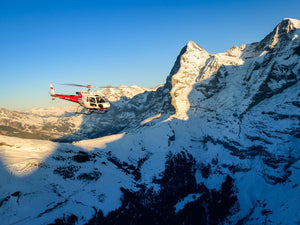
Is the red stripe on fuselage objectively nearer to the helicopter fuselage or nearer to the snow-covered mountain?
Result: the helicopter fuselage

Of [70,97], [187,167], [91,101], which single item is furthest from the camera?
[187,167]

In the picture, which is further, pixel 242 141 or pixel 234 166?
pixel 242 141

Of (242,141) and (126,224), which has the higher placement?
(242,141)

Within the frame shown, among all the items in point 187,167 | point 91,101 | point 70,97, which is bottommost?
point 187,167

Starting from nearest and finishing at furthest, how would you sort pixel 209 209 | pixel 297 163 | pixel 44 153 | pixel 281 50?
pixel 44 153 < pixel 209 209 < pixel 297 163 < pixel 281 50

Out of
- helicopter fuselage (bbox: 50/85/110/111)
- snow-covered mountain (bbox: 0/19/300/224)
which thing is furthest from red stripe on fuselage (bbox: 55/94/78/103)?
snow-covered mountain (bbox: 0/19/300/224)

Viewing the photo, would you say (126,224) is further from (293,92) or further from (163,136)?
(293,92)

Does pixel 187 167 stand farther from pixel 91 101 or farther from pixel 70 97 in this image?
pixel 70 97

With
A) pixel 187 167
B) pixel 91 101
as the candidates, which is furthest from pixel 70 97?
pixel 187 167

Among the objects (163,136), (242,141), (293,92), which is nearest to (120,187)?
(163,136)
